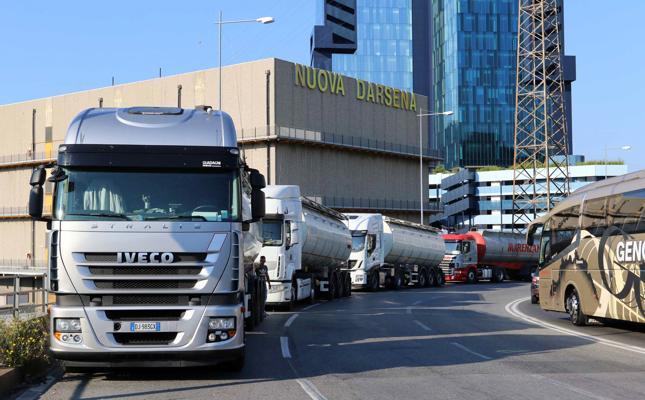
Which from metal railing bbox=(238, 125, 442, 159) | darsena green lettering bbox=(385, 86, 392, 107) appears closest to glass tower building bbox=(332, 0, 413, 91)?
metal railing bbox=(238, 125, 442, 159)

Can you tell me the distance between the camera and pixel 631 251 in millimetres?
18406

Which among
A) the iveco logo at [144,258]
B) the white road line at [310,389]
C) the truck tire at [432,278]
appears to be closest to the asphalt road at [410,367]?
the white road line at [310,389]

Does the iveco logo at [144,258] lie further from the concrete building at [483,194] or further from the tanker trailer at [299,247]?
the concrete building at [483,194]

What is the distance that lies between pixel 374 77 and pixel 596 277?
14346cm

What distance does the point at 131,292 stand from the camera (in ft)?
36.8

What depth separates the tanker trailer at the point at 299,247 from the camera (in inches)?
1056

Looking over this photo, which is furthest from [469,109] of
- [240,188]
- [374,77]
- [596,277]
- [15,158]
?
[240,188]

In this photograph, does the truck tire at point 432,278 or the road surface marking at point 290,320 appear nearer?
the road surface marking at point 290,320

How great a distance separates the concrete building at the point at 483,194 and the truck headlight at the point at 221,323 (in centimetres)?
11825

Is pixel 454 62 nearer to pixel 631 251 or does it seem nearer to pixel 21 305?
pixel 631 251

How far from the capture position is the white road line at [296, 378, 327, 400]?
10664mm

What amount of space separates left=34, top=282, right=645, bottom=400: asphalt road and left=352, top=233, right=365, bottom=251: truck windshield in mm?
20106

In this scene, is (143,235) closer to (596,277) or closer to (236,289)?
(236,289)

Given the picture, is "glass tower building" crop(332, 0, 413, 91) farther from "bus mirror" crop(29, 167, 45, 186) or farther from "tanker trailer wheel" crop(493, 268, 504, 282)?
"bus mirror" crop(29, 167, 45, 186)
